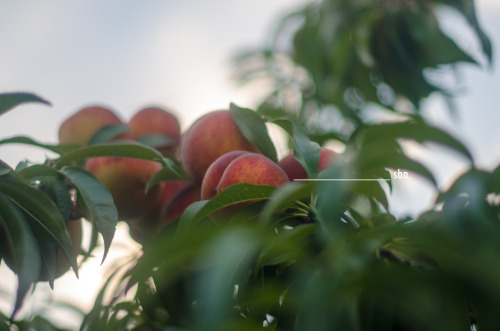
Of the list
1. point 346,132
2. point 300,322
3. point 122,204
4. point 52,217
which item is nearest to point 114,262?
point 122,204

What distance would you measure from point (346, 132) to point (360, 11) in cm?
40

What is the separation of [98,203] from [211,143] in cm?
19

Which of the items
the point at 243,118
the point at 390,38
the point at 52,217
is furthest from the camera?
the point at 390,38

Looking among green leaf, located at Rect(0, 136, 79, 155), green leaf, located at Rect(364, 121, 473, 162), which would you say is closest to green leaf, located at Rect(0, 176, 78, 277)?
green leaf, located at Rect(0, 136, 79, 155)

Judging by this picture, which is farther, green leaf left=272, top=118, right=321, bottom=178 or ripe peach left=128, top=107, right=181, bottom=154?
ripe peach left=128, top=107, right=181, bottom=154

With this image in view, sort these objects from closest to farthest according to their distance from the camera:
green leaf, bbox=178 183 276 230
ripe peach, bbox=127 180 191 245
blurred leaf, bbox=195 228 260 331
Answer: blurred leaf, bbox=195 228 260 331
green leaf, bbox=178 183 276 230
ripe peach, bbox=127 180 191 245

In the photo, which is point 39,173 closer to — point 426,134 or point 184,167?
point 184,167

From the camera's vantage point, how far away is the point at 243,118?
2.06 feet

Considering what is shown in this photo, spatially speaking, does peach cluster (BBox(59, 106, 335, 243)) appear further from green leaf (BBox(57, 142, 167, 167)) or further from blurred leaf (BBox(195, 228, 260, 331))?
blurred leaf (BBox(195, 228, 260, 331))

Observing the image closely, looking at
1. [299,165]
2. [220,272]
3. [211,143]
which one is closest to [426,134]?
[220,272]

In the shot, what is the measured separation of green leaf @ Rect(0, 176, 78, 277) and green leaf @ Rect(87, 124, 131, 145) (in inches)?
8.2

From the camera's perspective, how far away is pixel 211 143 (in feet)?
2.12

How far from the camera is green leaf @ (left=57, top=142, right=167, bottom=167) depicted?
0.58m

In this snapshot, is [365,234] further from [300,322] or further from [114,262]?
[114,262]
